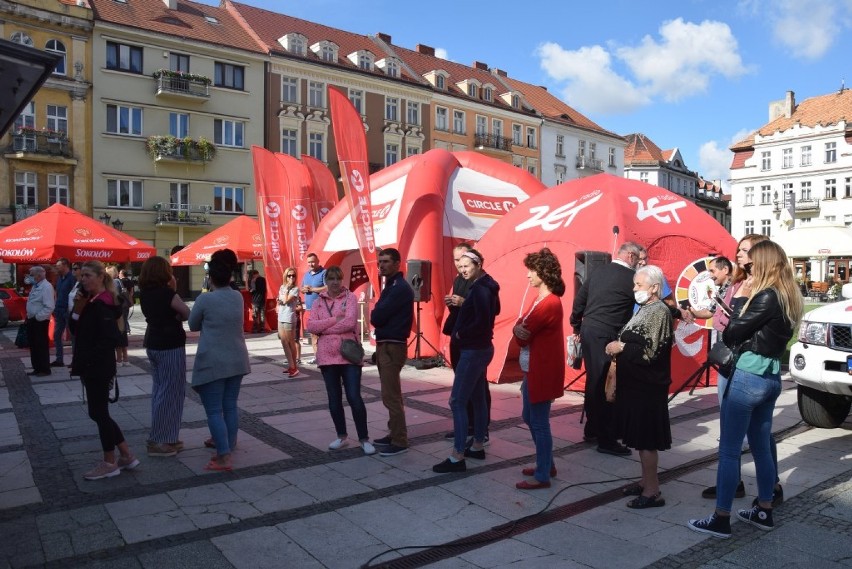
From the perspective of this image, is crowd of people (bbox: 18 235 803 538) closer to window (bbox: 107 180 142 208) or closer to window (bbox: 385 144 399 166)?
window (bbox: 107 180 142 208)

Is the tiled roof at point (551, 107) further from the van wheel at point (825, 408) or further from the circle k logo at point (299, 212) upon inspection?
the van wheel at point (825, 408)

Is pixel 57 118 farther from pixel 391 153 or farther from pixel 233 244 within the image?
pixel 233 244


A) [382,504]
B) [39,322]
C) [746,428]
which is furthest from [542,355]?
[39,322]

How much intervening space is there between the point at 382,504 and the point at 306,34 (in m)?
39.9

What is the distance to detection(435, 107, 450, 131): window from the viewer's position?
4381 centimetres

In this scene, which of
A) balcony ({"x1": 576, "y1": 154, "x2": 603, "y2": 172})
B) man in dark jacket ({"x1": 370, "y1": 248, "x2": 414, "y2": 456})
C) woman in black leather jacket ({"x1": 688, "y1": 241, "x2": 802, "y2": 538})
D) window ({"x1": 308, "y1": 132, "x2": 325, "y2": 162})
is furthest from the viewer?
balcony ({"x1": 576, "y1": 154, "x2": 603, "y2": 172})

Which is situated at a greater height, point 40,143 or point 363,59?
point 363,59

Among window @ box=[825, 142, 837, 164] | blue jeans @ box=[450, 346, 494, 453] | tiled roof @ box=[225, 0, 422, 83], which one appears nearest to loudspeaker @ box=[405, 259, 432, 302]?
blue jeans @ box=[450, 346, 494, 453]

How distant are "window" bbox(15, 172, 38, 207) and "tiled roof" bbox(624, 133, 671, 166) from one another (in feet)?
186

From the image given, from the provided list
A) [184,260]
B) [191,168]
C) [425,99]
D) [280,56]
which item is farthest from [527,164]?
[184,260]

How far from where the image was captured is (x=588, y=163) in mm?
53531

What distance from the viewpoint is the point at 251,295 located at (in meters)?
17.7

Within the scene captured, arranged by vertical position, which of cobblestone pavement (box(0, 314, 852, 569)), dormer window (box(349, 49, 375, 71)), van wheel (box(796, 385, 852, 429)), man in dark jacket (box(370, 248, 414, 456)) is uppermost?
dormer window (box(349, 49, 375, 71))

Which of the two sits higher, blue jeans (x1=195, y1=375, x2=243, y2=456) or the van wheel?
blue jeans (x1=195, y1=375, x2=243, y2=456)
